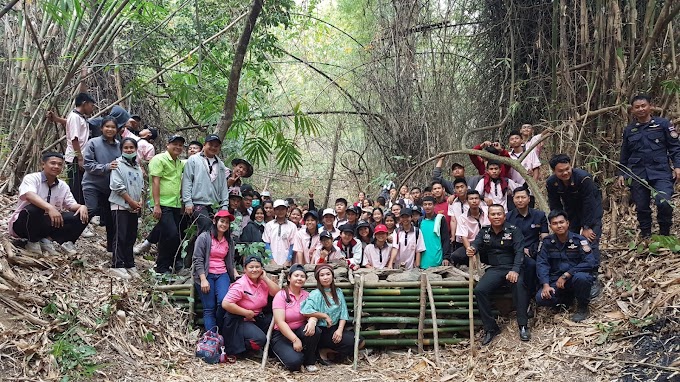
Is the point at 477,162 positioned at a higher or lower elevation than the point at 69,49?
lower

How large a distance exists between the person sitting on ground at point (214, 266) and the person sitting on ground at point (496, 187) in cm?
270

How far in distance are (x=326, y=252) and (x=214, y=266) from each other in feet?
4.40

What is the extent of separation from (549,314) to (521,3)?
15.7 ft

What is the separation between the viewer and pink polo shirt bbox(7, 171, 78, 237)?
14.5 feet

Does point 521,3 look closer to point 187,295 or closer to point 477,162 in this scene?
point 477,162

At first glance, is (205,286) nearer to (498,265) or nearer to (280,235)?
(280,235)

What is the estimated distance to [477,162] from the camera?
6.63 metres

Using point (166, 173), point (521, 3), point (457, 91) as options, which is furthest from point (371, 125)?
point (166, 173)

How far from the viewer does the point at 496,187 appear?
597 cm

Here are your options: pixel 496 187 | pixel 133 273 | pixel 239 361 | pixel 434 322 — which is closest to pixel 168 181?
pixel 133 273

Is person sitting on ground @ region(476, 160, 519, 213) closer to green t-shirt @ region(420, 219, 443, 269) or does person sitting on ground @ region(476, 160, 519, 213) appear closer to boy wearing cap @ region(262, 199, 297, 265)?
green t-shirt @ region(420, 219, 443, 269)

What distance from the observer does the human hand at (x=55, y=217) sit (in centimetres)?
445

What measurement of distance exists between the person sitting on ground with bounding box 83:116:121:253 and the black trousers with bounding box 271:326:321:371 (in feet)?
5.99

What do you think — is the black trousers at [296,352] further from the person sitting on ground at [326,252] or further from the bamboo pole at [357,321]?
the person sitting on ground at [326,252]
